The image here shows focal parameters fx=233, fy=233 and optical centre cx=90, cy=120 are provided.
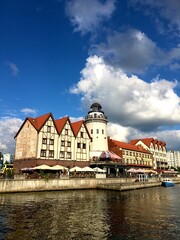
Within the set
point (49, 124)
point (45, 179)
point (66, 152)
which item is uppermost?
point (49, 124)

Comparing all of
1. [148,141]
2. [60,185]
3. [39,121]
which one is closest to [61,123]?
[39,121]

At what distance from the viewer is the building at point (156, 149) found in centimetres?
11094

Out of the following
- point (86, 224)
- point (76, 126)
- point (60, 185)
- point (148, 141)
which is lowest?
point (86, 224)

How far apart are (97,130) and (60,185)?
3127 centimetres

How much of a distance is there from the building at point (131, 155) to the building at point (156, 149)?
619 cm

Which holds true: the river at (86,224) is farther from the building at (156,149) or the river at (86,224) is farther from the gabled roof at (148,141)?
the building at (156,149)

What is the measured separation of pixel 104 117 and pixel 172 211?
5484 centimetres

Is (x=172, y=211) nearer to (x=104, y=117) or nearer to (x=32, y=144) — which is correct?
(x=32, y=144)

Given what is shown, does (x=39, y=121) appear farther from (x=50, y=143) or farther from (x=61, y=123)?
(x=50, y=143)

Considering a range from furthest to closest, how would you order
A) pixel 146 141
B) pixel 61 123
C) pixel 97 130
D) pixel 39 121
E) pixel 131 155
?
pixel 146 141
pixel 131 155
pixel 97 130
pixel 61 123
pixel 39 121

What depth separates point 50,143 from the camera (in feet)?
198

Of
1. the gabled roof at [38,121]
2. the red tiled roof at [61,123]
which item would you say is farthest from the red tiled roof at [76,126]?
the gabled roof at [38,121]

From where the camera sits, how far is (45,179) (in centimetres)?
4512

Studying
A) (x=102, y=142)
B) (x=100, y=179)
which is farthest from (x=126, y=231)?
(x=102, y=142)
